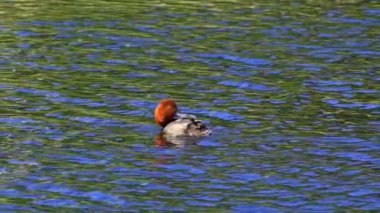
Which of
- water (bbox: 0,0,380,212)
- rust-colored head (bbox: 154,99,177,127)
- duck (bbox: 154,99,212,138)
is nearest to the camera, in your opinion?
water (bbox: 0,0,380,212)

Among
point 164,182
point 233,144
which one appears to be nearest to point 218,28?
point 233,144

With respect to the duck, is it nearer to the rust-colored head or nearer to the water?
the rust-colored head

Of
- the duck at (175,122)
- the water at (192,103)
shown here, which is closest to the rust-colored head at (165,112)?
the duck at (175,122)

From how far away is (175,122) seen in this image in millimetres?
17438

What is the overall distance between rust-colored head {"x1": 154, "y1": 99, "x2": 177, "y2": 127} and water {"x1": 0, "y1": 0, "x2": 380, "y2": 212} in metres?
0.21

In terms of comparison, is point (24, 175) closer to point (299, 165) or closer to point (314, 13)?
point (299, 165)

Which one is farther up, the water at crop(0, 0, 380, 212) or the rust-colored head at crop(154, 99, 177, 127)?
the rust-colored head at crop(154, 99, 177, 127)

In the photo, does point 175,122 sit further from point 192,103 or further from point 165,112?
point 192,103

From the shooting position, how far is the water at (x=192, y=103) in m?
14.5

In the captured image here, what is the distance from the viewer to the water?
47.7ft

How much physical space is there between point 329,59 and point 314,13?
4133 mm

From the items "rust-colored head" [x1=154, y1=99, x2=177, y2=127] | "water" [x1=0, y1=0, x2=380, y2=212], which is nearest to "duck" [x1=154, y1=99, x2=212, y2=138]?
"rust-colored head" [x1=154, y1=99, x2=177, y2=127]

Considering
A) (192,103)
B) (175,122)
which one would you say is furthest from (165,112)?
(192,103)

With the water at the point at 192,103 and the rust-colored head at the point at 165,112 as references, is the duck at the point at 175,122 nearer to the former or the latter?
the rust-colored head at the point at 165,112
